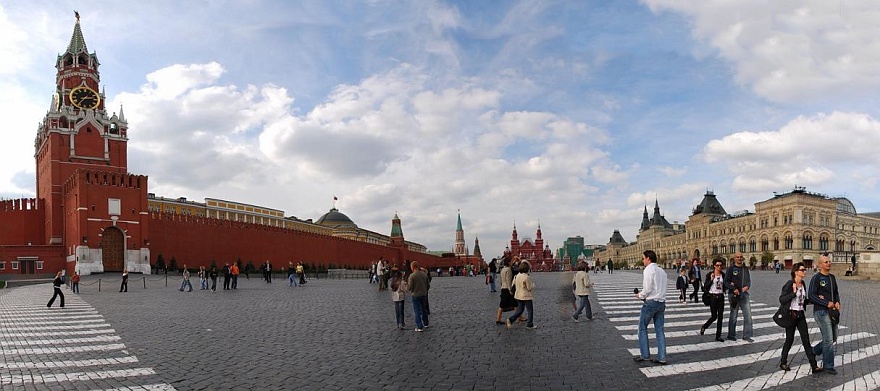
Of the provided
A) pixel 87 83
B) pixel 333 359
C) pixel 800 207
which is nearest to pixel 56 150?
pixel 87 83

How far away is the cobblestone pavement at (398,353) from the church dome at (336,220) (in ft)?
324

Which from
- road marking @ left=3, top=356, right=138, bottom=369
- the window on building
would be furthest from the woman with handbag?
the window on building

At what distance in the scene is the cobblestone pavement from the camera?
7.96 meters

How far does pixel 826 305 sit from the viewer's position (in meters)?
8.23

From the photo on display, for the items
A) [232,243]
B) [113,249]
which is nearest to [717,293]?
[113,249]

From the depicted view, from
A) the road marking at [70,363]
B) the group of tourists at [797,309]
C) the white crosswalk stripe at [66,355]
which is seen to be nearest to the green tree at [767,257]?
the group of tourists at [797,309]

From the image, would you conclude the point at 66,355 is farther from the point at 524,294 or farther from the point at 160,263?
the point at 160,263

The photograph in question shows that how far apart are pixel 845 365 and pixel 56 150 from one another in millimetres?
57251

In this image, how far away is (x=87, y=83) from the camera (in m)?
56.2

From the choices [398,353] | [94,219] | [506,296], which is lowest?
[398,353]

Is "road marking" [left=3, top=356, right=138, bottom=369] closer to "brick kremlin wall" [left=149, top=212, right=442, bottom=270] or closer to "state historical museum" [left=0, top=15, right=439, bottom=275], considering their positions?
"brick kremlin wall" [left=149, top=212, right=442, bottom=270]

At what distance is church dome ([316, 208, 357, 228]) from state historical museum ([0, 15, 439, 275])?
4976cm

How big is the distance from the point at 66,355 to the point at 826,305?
1170 cm

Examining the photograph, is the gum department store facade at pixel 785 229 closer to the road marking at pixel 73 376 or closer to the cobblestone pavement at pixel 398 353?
the cobblestone pavement at pixel 398 353
